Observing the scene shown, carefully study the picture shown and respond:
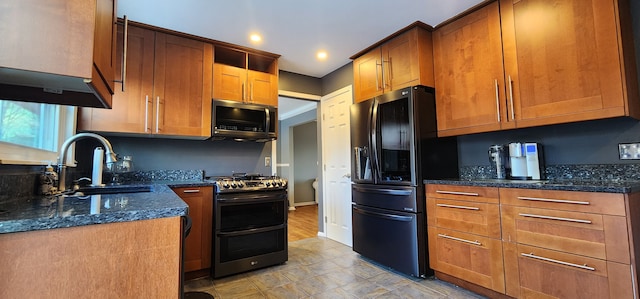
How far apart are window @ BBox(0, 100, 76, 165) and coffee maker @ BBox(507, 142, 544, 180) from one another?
310 centimetres

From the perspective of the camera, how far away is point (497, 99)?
2.23 meters

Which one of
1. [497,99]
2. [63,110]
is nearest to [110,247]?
[63,110]

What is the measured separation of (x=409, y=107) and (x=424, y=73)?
381 millimetres

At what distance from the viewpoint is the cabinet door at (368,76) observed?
3.00 metres

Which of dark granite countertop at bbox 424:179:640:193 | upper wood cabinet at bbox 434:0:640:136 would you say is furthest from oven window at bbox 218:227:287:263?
upper wood cabinet at bbox 434:0:640:136

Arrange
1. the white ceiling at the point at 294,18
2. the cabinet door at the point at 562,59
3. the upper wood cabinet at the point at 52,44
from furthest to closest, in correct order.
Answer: the white ceiling at the point at 294,18 < the cabinet door at the point at 562,59 < the upper wood cabinet at the point at 52,44

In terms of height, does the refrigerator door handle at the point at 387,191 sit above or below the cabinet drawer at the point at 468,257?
above

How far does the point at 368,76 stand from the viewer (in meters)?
3.14

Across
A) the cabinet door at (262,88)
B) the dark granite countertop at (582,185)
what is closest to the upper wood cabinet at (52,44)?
the cabinet door at (262,88)

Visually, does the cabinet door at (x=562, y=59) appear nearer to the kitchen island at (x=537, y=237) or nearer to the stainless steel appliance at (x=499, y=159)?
the stainless steel appliance at (x=499, y=159)

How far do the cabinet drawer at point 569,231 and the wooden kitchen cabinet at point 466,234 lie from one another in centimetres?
12

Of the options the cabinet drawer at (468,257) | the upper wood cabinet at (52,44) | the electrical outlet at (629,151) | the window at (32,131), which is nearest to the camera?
the upper wood cabinet at (52,44)

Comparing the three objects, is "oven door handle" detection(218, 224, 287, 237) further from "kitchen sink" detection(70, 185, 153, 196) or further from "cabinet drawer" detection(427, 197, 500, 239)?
"cabinet drawer" detection(427, 197, 500, 239)

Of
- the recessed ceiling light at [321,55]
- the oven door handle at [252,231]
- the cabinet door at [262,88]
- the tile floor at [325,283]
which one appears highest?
the recessed ceiling light at [321,55]
